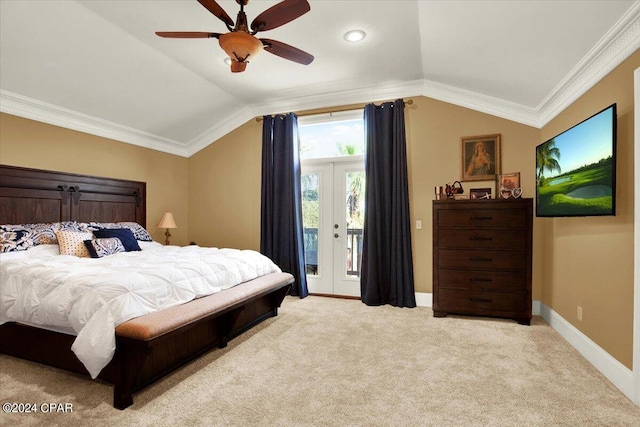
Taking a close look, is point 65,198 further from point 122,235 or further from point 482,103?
point 482,103

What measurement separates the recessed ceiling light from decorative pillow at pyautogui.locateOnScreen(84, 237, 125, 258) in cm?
325

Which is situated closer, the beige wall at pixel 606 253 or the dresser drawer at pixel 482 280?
the beige wall at pixel 606 253

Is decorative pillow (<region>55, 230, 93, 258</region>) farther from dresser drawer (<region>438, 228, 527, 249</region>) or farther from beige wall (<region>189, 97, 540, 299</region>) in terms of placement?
dresser drawer (<region>438, 228, 527, 249</region>)

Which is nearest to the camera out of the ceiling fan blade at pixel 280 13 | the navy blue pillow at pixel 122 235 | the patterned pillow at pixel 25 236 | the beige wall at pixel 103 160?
the ceiling fan blade at pixel 280 13

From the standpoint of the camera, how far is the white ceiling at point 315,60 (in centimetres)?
261

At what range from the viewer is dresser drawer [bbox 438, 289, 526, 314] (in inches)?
141

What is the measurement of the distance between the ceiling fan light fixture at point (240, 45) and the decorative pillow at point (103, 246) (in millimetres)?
2466

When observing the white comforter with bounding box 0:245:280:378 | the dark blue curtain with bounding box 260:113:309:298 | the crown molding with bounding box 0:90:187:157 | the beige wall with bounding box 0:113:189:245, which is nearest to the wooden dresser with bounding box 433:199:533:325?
the dark blue curtain with bounding box 260:113:309:298

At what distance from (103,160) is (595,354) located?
5672 millimetres

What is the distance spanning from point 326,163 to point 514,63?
2.60 m

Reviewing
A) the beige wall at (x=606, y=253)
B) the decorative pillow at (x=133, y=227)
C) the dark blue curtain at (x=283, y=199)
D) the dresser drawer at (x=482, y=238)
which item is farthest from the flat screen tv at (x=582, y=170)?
the decorative pillow at (x=133, y=227)

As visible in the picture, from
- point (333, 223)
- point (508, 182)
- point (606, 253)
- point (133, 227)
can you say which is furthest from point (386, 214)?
point (133, 227)

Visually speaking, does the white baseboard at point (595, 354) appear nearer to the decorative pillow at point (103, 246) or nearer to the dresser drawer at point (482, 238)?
the dresser drawer at point (482, 238)

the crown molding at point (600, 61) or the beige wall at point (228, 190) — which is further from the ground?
the crown molding at point (600, 61)
